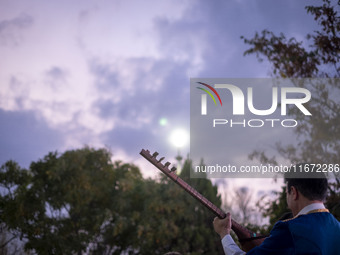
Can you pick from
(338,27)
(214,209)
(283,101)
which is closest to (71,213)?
(283,101)

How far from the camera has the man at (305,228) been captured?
2.94m

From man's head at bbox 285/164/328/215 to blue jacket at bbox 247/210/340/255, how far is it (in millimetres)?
107

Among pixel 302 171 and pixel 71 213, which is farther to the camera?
pixel 71 213

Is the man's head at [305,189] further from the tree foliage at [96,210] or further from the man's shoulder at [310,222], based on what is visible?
the tree foliage at [96,210]

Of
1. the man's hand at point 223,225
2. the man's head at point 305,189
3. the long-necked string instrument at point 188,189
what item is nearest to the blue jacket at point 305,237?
the man's head at point 305,189

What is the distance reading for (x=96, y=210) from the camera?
2191 centimetres

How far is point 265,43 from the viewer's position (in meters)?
13.1

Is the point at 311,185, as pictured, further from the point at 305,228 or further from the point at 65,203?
the point at 65,203

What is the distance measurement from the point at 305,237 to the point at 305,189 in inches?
14.5

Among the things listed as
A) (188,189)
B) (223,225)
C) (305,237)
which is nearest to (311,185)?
(305,237)

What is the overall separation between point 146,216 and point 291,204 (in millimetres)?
19611

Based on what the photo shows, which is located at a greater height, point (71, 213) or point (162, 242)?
point (71, 213)

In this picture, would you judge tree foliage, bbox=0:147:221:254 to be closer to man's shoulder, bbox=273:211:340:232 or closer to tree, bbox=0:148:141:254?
tree, bbox=0:148:141:254

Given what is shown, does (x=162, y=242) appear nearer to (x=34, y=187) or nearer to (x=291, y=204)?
(x=34, y=187)
